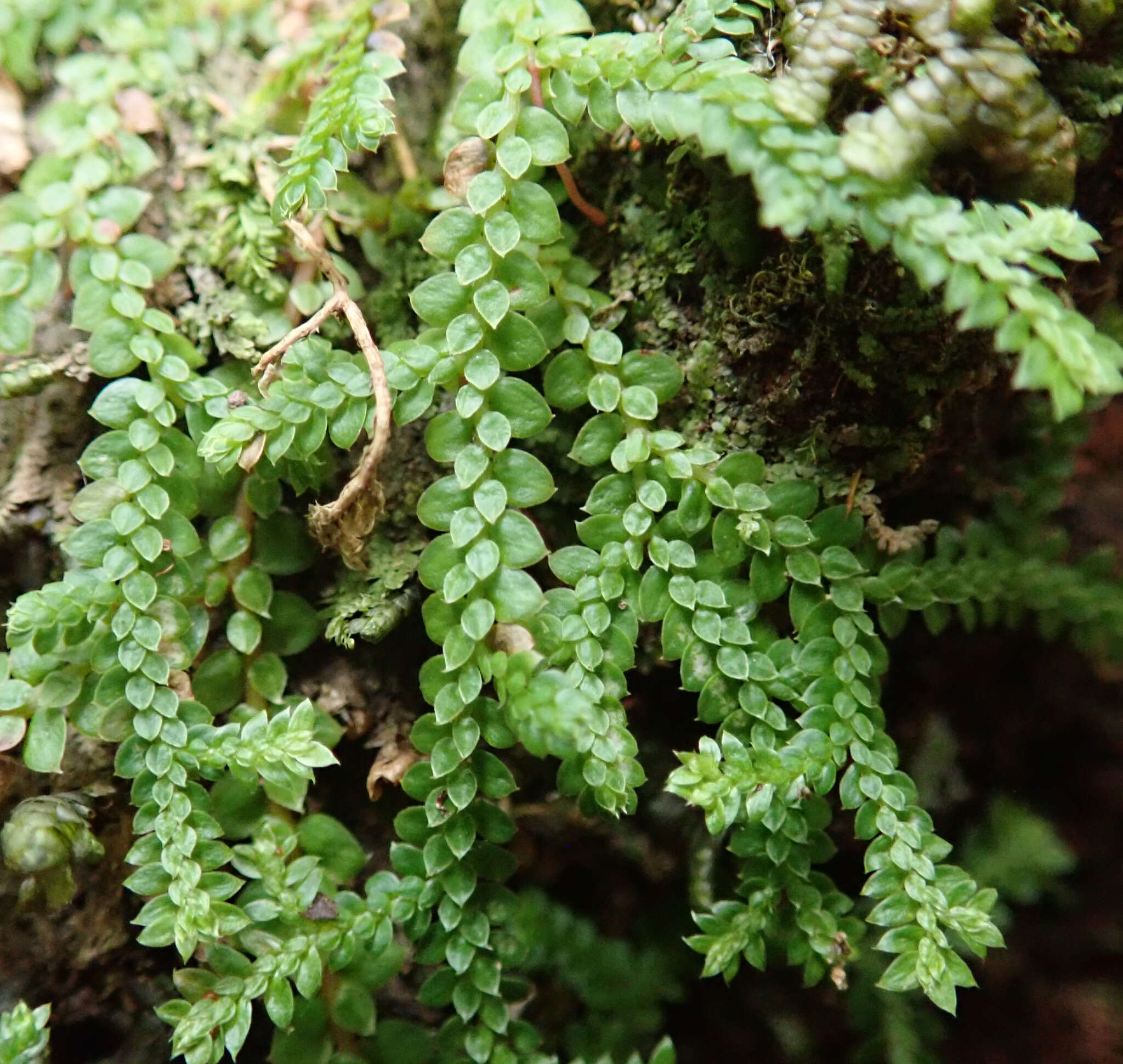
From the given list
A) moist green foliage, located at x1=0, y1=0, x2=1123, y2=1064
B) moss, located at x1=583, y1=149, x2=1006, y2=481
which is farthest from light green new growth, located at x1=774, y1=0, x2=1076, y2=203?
moss, located at x1=583, y1=149, x2=1006, y2=481

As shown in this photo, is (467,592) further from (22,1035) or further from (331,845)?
(22,1035)

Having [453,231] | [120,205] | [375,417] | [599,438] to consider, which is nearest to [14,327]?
[120,205]

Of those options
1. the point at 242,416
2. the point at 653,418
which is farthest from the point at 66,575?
the point at 653,418

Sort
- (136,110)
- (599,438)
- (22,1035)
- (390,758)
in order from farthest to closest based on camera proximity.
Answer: (136,110), (390,758), (599,438), (22,1035)

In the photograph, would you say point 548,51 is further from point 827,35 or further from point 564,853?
point 564,853

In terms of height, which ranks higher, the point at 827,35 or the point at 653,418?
the point at 827,35

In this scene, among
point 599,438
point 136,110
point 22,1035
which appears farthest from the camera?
point 136,110
